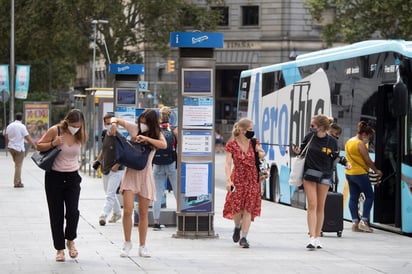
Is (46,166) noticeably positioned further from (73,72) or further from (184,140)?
(73,72)

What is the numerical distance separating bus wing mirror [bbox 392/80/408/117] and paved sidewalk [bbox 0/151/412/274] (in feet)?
6.14

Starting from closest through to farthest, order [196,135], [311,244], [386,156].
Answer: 1. [311,244]
2. [196,135]
3. [386,156]

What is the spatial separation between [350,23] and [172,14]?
14.2 metres

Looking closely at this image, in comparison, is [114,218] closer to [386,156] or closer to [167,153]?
[167,153]

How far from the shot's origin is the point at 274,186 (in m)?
24.5

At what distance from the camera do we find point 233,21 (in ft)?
241

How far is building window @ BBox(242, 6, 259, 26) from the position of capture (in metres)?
73.1

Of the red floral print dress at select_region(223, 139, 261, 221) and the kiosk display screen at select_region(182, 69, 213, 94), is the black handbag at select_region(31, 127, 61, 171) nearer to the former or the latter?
the red floral print dress at select_region(223, 139, 261, 221)

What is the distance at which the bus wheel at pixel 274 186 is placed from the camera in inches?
953

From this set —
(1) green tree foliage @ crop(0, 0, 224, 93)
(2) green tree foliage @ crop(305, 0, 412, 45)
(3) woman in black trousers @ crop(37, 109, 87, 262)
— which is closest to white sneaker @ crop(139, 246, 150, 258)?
(3) woman in black trousers @ crop(37, 109, 87, 262)

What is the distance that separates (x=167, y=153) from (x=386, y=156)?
11.4 ft

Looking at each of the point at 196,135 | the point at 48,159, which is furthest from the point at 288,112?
the point at 48,159

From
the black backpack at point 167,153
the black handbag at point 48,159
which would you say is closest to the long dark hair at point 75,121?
the black handbag at point 48,159

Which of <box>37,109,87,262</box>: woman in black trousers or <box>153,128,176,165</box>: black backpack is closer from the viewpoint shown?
<box>37,109,87,262</box>: woman in black trousers
